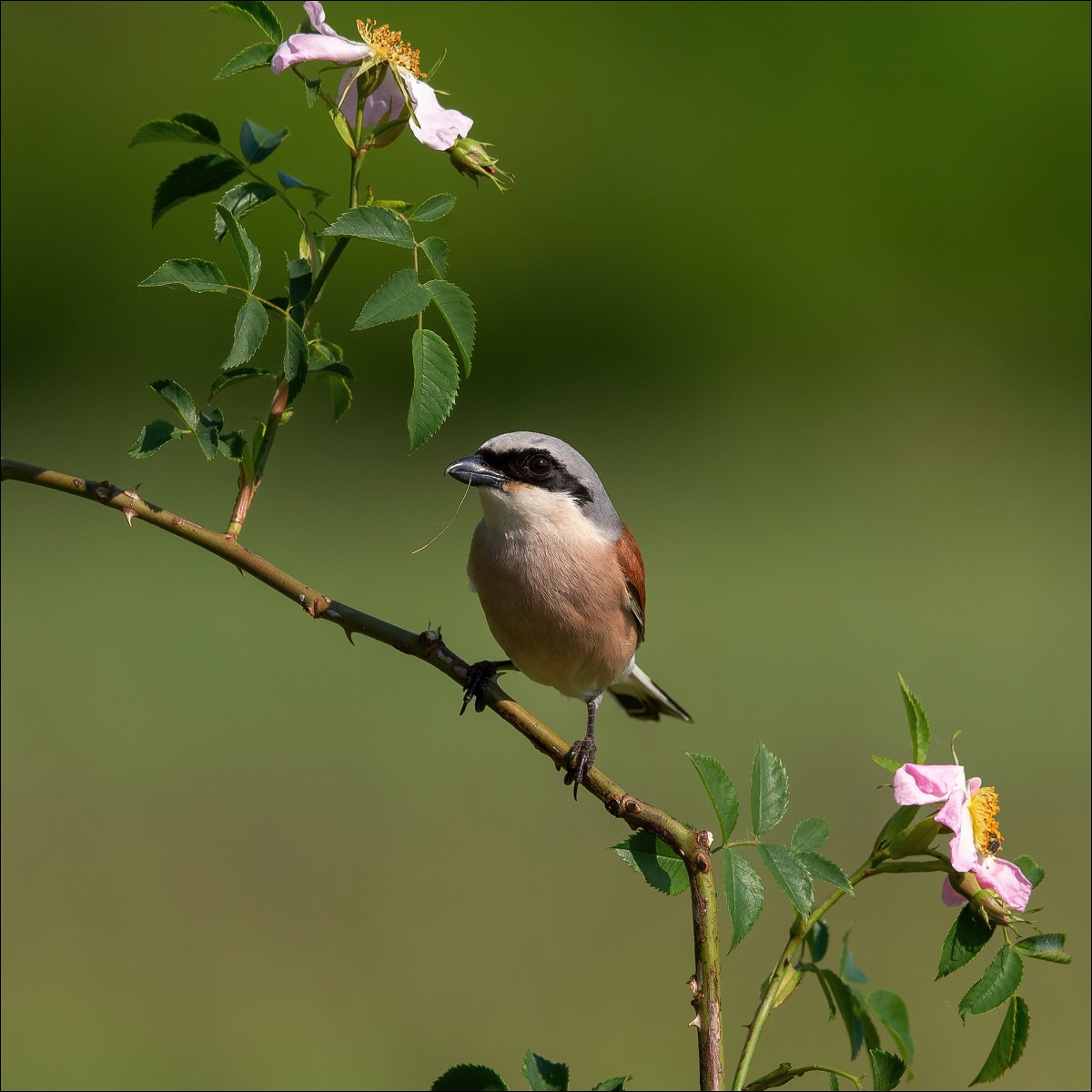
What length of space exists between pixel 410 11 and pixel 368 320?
1108cm

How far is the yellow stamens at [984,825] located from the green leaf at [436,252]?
82 centimetres

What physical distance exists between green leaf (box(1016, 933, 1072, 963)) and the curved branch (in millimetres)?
314

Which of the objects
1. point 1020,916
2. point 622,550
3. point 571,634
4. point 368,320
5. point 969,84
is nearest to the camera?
point 1020,916

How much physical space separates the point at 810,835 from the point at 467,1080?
0.46 metres

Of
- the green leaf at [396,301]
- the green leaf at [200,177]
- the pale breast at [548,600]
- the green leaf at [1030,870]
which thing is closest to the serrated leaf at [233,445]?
the green leaf at [396,301]

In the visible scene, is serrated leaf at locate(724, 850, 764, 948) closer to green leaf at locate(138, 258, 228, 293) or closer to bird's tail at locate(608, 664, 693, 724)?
green leaf at locate(138, 258, 228, 293)

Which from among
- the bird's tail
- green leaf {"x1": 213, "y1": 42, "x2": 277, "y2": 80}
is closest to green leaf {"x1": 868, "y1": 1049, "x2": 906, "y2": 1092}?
green leaf {"x1": 213, "y1": 42, "x2": 277, "y2": 80}

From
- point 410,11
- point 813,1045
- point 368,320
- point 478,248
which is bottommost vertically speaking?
point 813,1045

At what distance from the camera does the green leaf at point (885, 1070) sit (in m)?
1.22

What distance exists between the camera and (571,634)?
10.1 feet

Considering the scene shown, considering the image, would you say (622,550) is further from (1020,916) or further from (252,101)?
(252,101)

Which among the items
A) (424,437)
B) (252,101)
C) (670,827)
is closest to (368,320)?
(424,437)

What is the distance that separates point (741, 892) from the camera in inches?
52.6

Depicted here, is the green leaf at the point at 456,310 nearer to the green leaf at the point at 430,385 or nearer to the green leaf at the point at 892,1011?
the green leaf at the point at 430,385
